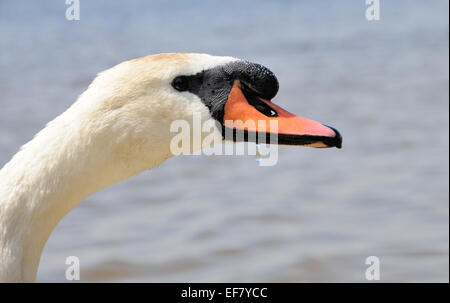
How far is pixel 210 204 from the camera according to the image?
596 cm

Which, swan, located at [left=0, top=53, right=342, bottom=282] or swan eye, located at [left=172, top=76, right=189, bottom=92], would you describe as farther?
swan eye, located at [left=172, top=76, right=189, bottom=92]

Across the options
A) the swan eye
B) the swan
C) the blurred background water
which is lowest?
the swan

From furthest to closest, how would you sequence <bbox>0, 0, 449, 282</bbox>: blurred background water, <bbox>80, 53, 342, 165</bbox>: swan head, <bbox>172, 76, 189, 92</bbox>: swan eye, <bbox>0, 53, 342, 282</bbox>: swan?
<bbox>0, 0, 449, 282</bbox>: blurred background water, <bbox>172, 76, 189, 92</bbox>: swan eye, <bbox>80, 53, 342, 165</bbox>: swan head, <bbox>0, 53, 342, 282</bbox>: swan

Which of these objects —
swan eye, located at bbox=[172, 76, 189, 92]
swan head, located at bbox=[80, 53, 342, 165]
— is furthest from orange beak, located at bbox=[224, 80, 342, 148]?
swan eye, located at bbox=[172, 76, 189, 92]

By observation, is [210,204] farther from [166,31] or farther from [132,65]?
[166,31]

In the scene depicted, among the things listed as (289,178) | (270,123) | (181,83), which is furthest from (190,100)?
(289,178)

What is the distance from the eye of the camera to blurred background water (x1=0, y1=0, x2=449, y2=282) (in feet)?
16.8

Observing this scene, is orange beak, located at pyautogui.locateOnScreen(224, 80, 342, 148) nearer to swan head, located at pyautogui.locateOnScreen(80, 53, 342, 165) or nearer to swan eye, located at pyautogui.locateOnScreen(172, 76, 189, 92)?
swan head, located at pyautogui.locateOnScreen(80, 53, 342, 165)

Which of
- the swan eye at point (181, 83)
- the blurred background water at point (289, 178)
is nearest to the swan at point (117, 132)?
the swan eye at point (181, 83)

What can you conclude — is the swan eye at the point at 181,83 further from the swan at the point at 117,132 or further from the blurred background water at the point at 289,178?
the blurred background water at the point at 289,178

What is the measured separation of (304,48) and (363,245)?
19.4 feet

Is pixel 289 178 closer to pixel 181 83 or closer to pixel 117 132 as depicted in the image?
pixel 181 83

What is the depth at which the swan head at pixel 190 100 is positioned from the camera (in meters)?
2.41

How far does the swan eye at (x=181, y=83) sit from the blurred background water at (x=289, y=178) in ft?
8.49
